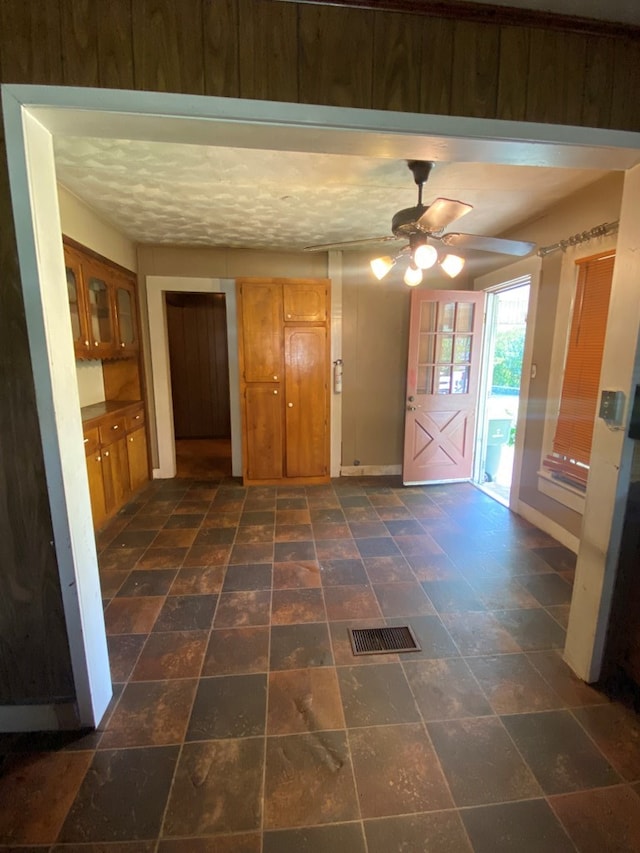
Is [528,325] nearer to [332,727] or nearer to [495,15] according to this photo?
[495,15]

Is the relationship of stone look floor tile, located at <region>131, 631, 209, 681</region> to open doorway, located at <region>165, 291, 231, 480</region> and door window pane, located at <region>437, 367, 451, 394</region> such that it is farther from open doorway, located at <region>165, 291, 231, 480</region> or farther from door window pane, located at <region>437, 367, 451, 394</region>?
open doorway, located at <region>165, 291, 231, 480</region>

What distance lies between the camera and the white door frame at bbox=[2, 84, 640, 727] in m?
1.06

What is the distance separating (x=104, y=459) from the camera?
305cm

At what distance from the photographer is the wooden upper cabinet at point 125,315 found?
3.39 metres

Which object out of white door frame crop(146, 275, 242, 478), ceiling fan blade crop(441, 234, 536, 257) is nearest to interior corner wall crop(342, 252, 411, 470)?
white door frame crop(146, 275, 242, 478)

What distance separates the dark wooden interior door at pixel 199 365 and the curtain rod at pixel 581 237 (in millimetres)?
4563

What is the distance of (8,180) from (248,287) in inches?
109

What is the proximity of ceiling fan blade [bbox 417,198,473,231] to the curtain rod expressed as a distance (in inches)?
41.1

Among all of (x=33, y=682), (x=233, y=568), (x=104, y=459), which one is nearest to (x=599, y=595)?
(x=233, y=568)

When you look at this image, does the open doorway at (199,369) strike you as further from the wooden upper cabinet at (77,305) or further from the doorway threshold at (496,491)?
the doorway threshold at (496,491)

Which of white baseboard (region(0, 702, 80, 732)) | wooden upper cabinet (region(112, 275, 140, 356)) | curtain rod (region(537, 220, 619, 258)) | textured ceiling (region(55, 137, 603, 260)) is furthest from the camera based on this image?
wooden upper cabinet (region(112, 275, 140, 356))

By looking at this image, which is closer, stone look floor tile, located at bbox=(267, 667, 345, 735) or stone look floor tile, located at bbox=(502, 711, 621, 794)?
stone look floor tile, located at bbox=(502, 711, 621, 794)

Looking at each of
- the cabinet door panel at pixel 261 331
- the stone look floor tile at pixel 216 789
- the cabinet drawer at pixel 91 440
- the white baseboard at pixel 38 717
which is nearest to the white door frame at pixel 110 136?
the white baseboard at pixel 38 717

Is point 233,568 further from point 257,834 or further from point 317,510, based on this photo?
point 257,834
